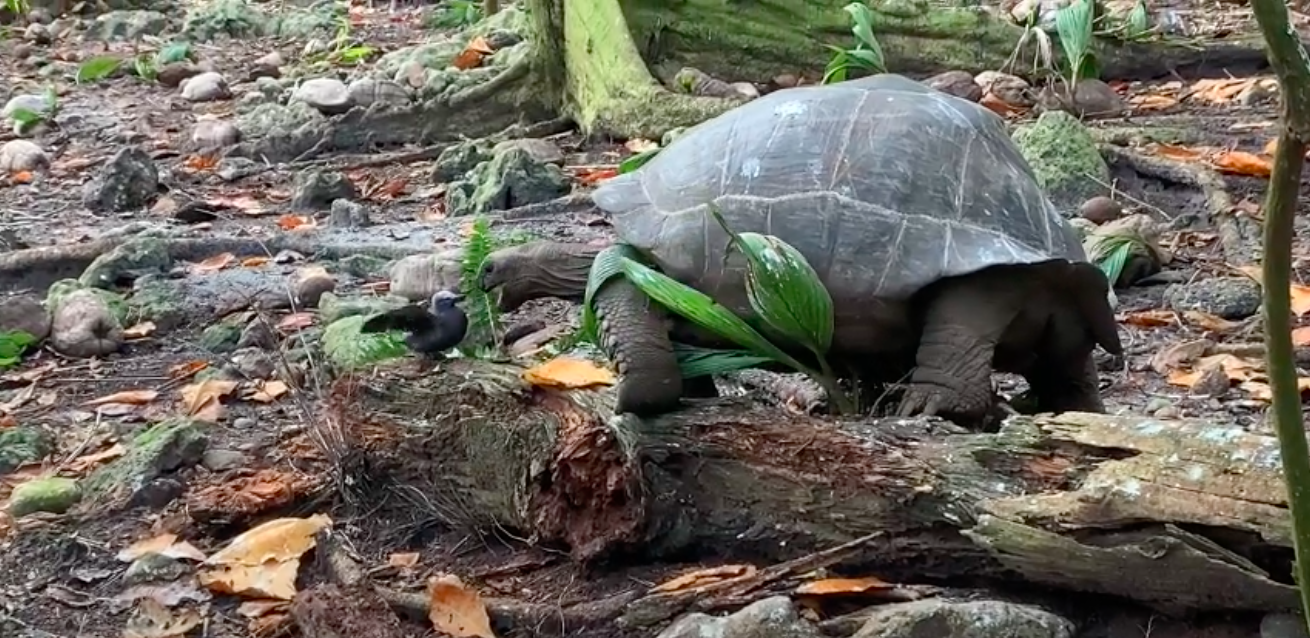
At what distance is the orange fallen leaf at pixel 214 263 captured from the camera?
580 centimetres

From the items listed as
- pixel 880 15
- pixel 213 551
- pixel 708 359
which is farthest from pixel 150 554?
pixel 880 15

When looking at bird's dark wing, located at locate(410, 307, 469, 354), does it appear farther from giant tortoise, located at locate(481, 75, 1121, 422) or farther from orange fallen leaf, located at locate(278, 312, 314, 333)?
orange fallen leaf, located at locate(278, 312, 314, 333)

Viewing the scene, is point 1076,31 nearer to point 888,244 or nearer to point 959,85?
point 959,85

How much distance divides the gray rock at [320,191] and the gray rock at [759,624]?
15.2ft

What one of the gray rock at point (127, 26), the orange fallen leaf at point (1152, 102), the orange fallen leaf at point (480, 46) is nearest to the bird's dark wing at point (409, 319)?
the orange fallen leaf at point (1152, 102)

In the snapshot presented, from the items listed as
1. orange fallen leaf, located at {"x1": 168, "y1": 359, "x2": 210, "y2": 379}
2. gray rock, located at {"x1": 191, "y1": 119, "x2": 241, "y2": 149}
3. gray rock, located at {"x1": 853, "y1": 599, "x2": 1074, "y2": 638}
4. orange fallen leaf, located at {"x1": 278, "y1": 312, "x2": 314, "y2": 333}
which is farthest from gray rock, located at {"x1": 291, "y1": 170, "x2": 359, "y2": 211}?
gray rock, located at {"x1": 853, "y1": 599, "x2": 1074, "y2": 638}

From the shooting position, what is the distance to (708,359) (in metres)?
3.02

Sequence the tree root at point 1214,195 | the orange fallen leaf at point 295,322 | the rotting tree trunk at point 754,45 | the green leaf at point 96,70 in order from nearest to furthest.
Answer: the orange fallen leaf at point 295,322 → the tree root at point 1214,195 → the rotting tree trunk at point 754,45 → the green leaf at point 96,70

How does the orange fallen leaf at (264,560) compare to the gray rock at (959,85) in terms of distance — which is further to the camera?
the gray rock at (959,85)

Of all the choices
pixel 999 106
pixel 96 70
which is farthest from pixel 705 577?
pixel 96 70

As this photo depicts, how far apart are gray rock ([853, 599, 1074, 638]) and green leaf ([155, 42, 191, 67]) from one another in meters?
9.38

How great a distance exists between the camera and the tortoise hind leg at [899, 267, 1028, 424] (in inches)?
115

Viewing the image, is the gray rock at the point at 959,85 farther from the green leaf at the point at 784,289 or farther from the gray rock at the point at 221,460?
the green leaf at the point at 784,289

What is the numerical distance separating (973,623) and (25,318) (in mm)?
3748
